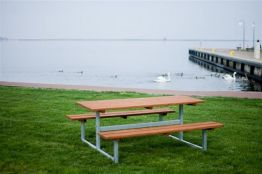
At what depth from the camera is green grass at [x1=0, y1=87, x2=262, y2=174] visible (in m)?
5.49

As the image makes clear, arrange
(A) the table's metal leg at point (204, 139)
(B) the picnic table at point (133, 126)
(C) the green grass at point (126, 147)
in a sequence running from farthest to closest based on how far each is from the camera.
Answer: (A) the table's metal leg at point (204, 139)
(B) the picnic table at point (133, 126)
(C) the green grass at point (126, 147)

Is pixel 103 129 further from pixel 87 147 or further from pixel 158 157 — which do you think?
pixel 158 157

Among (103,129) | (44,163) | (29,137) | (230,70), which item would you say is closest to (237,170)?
(103,129)

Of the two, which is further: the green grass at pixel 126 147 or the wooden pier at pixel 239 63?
the wooden pier at pixel 239 63

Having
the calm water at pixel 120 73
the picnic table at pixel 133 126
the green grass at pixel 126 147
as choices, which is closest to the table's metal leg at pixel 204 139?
the picnic table at pixel 133 126

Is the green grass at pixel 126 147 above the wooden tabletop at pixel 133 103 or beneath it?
beneath

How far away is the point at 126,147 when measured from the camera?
661 centimetres

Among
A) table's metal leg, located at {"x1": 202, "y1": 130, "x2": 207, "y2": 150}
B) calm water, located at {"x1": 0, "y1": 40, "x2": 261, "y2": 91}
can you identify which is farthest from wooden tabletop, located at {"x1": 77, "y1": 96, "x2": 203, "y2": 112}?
calm water, located at {"x1": 0, "y1": 40, "x2": 261, "y2": 91}

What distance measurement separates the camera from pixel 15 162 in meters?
5.64

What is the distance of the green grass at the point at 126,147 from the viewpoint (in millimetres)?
5492

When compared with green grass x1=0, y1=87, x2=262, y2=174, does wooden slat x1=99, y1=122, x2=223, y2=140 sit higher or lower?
higher

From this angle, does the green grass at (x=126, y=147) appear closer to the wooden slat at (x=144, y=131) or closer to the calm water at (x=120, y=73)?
the wooden slat at (x=144, y=131)

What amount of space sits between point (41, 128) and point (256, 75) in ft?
73.9

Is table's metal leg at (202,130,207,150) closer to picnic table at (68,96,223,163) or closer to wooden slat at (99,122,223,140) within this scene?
picnic table at (68,96,223,163)
